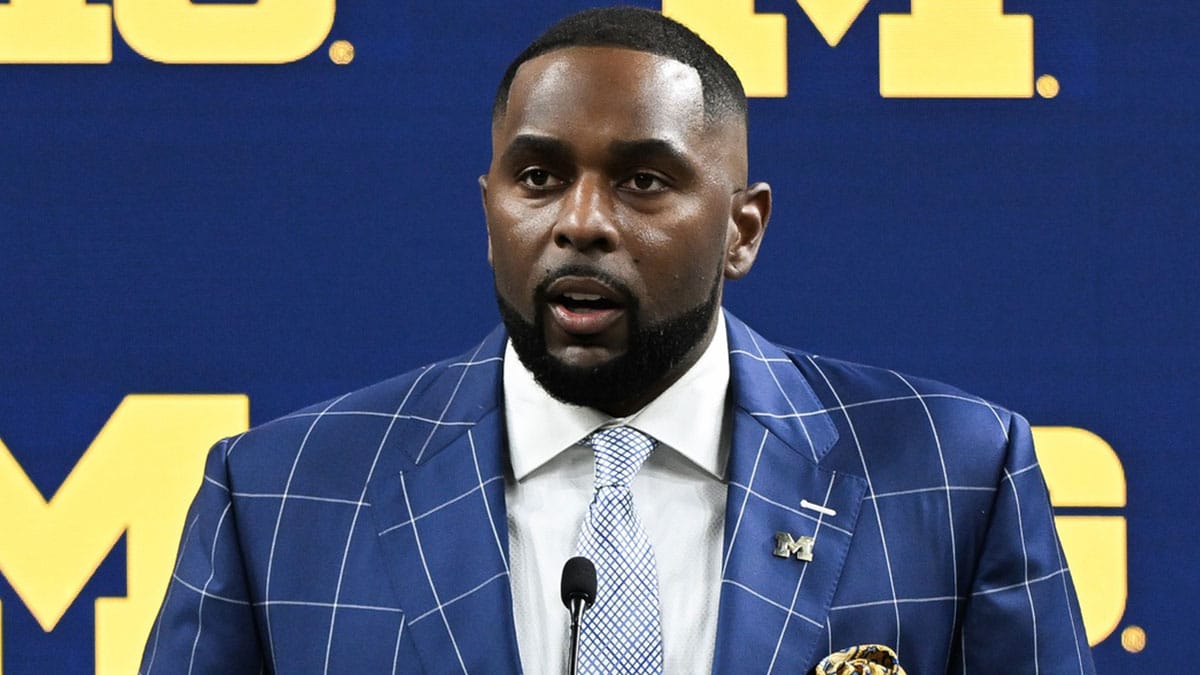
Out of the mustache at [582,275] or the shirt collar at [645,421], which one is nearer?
the mustache at [582,275]

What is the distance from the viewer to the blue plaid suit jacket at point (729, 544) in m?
1.59

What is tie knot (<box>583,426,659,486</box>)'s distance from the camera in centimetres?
164

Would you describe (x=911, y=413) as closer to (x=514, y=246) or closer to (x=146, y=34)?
(x=514, y=246)

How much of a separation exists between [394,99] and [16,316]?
0.67 metres

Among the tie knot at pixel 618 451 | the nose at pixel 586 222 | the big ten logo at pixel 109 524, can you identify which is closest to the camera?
the nose at pixel 586 222

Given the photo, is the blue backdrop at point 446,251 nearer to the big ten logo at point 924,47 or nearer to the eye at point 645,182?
the big ten logo at point 924,47

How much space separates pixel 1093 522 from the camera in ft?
8.39

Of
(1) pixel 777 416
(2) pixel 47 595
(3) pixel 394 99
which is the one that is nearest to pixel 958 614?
(1) pixel 777 416

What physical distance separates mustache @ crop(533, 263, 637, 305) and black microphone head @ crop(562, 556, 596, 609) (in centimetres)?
29

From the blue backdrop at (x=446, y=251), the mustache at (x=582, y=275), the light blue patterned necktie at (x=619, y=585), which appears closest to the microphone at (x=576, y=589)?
the light blue patterned necktie at (x=619, y=585)

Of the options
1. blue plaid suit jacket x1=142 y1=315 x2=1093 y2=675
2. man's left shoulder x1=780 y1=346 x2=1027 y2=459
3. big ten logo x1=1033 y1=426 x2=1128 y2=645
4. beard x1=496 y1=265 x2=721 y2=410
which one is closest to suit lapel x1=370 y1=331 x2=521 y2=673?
blue plaid suit jacket x1=142 y1=315 x2=1093 y2=675

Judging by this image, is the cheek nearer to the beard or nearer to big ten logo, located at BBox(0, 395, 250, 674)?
the beard

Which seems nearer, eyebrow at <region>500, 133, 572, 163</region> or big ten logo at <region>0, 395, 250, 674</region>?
eyebrow at <region>500, 133, 572, 163</region>

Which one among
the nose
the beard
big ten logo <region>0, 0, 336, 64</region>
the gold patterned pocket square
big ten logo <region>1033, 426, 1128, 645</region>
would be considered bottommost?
big ten logo <region>1033, 426, 1128, 645</region>
